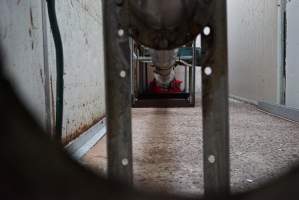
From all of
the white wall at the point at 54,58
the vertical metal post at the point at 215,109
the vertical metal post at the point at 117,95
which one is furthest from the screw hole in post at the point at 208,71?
the white wall at the point at 54,58

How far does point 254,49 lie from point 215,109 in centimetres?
303

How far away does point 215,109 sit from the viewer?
1.83ft

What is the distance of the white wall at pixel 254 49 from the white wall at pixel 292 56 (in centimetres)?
23

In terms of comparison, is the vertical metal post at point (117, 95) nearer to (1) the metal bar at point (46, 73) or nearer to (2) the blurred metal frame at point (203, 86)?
(2) the blurred metal frame at point (203, 86)

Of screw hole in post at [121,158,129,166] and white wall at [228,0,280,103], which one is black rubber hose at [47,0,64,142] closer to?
screw hole in post at [121,158,129,166]

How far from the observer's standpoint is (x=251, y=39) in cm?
351

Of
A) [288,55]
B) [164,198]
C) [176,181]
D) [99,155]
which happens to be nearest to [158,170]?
[176,181]

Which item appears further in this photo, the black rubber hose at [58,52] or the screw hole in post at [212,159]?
the black rubber hose at [58,52]

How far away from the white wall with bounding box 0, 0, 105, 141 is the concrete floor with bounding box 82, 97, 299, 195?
190 millimetres

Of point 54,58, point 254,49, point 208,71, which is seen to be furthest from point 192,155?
point 254,49

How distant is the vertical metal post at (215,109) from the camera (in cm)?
55

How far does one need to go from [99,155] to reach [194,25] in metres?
0.78

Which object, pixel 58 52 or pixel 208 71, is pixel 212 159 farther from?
pixel 58 52

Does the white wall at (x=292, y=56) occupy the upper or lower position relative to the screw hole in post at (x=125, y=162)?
upper
